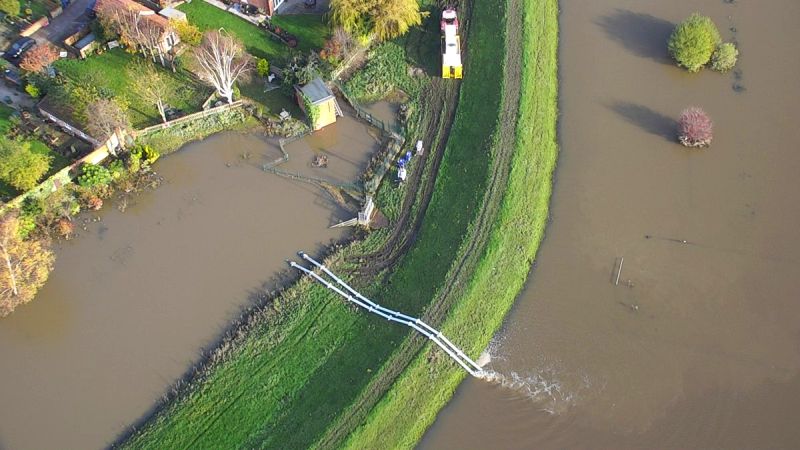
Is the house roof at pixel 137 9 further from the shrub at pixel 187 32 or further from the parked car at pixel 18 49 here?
the parked car at pixel 18 49

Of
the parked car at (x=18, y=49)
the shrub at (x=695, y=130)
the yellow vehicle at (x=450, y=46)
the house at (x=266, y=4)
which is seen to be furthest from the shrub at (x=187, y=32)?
the shrub at (x=695, y=130)

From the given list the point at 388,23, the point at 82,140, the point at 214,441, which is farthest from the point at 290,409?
the point at 388,23

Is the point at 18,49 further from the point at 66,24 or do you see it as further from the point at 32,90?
the point at 32,90

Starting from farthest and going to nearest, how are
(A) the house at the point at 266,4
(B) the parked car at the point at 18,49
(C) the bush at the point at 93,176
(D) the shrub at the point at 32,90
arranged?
(A) the house at the point at 266,4 → (B) the parked car at the point at 18,49 → (D) the shrub at the point at 32,90 → (C) the bush at the point at 93,176

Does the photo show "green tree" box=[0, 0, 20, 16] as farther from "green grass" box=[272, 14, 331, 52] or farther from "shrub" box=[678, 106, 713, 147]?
"shrub" box=[678, 106, 713, 147]

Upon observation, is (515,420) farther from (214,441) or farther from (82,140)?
(82,140)

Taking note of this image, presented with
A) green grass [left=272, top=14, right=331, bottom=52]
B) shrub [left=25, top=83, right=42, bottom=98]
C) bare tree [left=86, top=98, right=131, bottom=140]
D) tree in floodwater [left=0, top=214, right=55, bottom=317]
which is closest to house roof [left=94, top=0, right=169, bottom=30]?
shrub [left=25, top=83, right=42, bottom=98]
